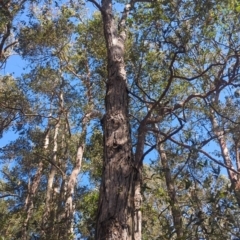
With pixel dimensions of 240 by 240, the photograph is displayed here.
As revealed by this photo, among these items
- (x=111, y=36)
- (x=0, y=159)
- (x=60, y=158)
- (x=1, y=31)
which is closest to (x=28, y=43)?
(x=1, y=31)

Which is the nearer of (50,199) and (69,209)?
(69,209)

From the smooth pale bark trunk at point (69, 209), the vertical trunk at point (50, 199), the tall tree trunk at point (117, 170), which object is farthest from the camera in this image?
the vertical trunk at point (50, 199)

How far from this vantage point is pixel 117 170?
136 inches

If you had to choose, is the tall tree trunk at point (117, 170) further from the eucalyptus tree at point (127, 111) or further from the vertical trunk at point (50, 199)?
the vertical trunk at point (50, 199)

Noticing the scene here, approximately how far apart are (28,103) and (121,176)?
804 cm

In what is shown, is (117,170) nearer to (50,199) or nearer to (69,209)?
(69,209)

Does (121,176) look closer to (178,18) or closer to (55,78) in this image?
(178,18)

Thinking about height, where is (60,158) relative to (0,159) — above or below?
below

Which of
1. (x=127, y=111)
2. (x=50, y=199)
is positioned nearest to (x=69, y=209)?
(x=50, y=199)

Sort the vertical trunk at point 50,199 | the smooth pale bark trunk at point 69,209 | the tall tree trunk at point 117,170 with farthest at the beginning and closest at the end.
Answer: the vertical trunk at point 50,199
the smooth pale bark trunk at point 69,209
the tall tree trunk at point 117,170

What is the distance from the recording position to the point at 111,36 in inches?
201

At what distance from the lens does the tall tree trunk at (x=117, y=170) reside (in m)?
3.08

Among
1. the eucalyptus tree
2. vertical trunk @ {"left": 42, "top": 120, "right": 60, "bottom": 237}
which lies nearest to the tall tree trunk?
the eucalyptus tree

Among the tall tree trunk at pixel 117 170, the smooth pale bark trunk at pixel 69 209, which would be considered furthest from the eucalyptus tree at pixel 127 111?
the smooth pale bark trunk at pixel 69 209
